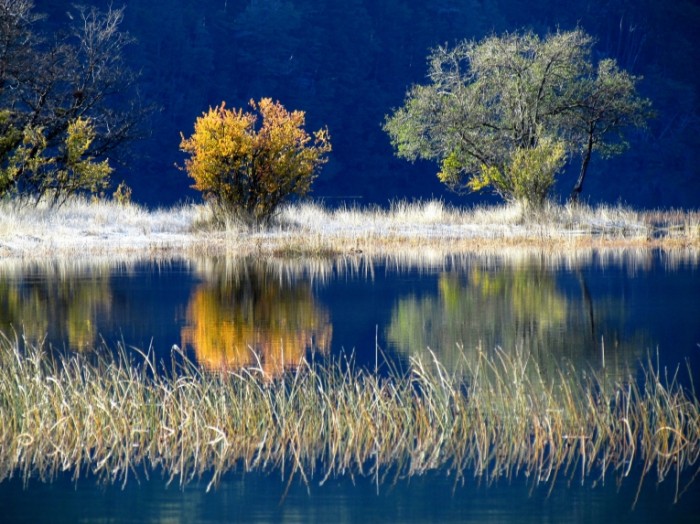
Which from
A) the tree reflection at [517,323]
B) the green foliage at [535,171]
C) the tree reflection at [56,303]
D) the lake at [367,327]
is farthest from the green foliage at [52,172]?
the tree reflection at [517,323]

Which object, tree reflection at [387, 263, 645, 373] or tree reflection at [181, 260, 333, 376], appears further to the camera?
tree reflection at [387, 263, 645, 373]

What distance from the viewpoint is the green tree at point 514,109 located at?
35219mm

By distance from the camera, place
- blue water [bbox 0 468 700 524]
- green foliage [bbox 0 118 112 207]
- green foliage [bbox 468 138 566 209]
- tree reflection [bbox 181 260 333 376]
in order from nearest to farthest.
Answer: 1. blue water [bbox 0 468 700 524]
2. tree reflection [bbox 181 260 333 376]
3. green foliage [bbox 0 118 112 207]
4. green foliage [bbox 468 138 566 209]

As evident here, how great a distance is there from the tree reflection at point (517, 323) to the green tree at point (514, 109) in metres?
15.4

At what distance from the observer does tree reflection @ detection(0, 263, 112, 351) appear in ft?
45.6

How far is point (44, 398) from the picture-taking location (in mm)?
8477

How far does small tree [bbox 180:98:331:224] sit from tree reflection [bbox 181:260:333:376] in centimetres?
852

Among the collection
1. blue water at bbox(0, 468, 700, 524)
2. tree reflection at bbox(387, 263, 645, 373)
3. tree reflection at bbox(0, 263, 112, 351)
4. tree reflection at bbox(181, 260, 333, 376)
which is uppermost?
tree reflection at bbox(0, 263, 112, 351)

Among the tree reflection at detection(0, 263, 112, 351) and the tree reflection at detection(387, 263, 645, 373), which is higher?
the tree reflection at detection(0, 263, 112, 351)

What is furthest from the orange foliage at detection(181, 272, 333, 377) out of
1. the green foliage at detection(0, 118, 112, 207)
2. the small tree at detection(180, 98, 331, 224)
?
the green foliage at detection(0, 118, 112, 207)

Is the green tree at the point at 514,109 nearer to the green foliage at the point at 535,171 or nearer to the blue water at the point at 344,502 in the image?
the green foliage at the point at 535,171

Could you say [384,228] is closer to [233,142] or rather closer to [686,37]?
[233,142]

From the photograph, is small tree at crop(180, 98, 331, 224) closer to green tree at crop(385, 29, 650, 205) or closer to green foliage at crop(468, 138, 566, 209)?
green foliage at crop(468, 138, 566, 209)

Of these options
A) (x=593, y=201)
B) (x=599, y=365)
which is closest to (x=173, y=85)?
(x=593, y=201)
